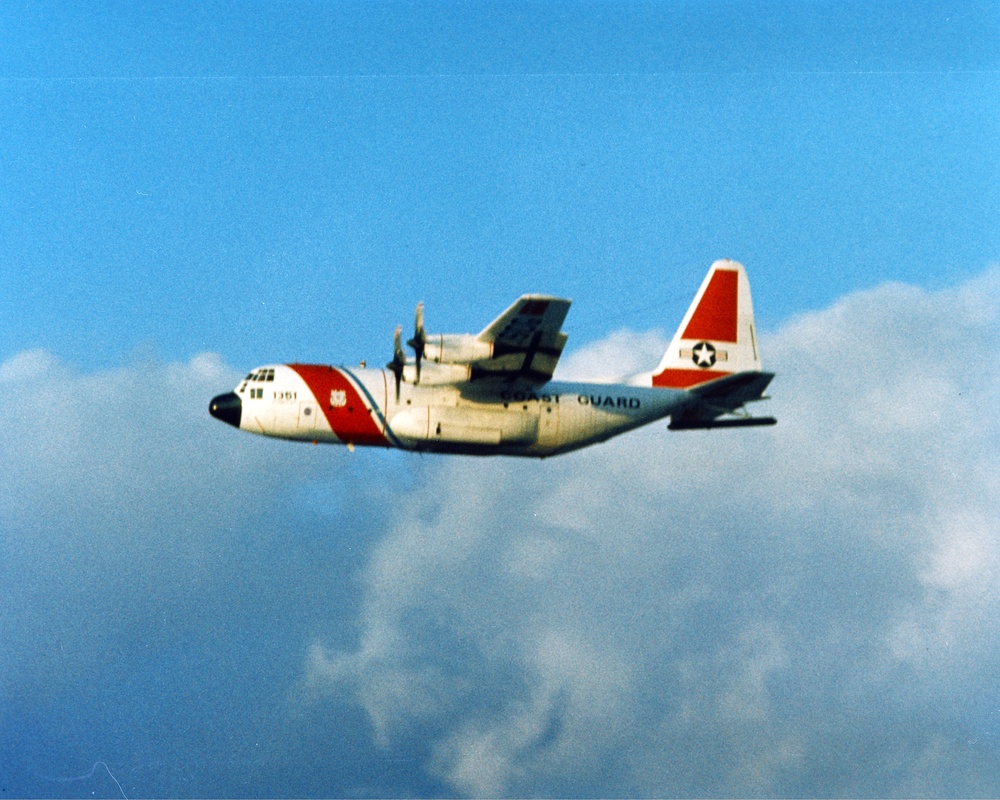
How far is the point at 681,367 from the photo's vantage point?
115 feet

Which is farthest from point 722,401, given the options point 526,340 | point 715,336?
point 526,340

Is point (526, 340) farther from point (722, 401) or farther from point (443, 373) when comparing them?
point (722, 401)

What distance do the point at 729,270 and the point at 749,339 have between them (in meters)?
2.01

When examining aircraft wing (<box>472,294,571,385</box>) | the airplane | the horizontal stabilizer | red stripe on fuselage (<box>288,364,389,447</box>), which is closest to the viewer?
aircraft wing (<box>472,294,571,385</box>)

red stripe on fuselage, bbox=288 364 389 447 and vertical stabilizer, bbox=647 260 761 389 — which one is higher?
vertical stabilizer, bbox=647 260 761 389

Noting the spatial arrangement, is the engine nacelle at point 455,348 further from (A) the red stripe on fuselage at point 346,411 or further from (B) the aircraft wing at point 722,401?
(B) the aircraft wing at point 722,401

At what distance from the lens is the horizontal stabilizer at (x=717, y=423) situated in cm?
3356

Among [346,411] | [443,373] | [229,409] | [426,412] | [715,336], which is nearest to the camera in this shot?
[443,373]

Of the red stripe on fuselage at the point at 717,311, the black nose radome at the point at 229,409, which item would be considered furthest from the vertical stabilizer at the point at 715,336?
the black nose radome at the point at 229,409

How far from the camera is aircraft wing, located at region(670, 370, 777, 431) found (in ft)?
106

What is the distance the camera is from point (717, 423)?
33875 mm

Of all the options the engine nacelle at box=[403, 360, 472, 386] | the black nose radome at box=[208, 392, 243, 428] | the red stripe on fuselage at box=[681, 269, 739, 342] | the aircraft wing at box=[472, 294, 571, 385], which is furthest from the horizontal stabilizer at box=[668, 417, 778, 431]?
the black nose radome at box=[208, 392, 243, 428]

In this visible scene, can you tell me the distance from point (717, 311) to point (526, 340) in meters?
7.68

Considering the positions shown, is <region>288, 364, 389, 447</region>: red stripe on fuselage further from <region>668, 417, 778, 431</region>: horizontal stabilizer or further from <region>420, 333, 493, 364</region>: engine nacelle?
<region>668, 417, 778, 431</region>: horizontal stabilizer
